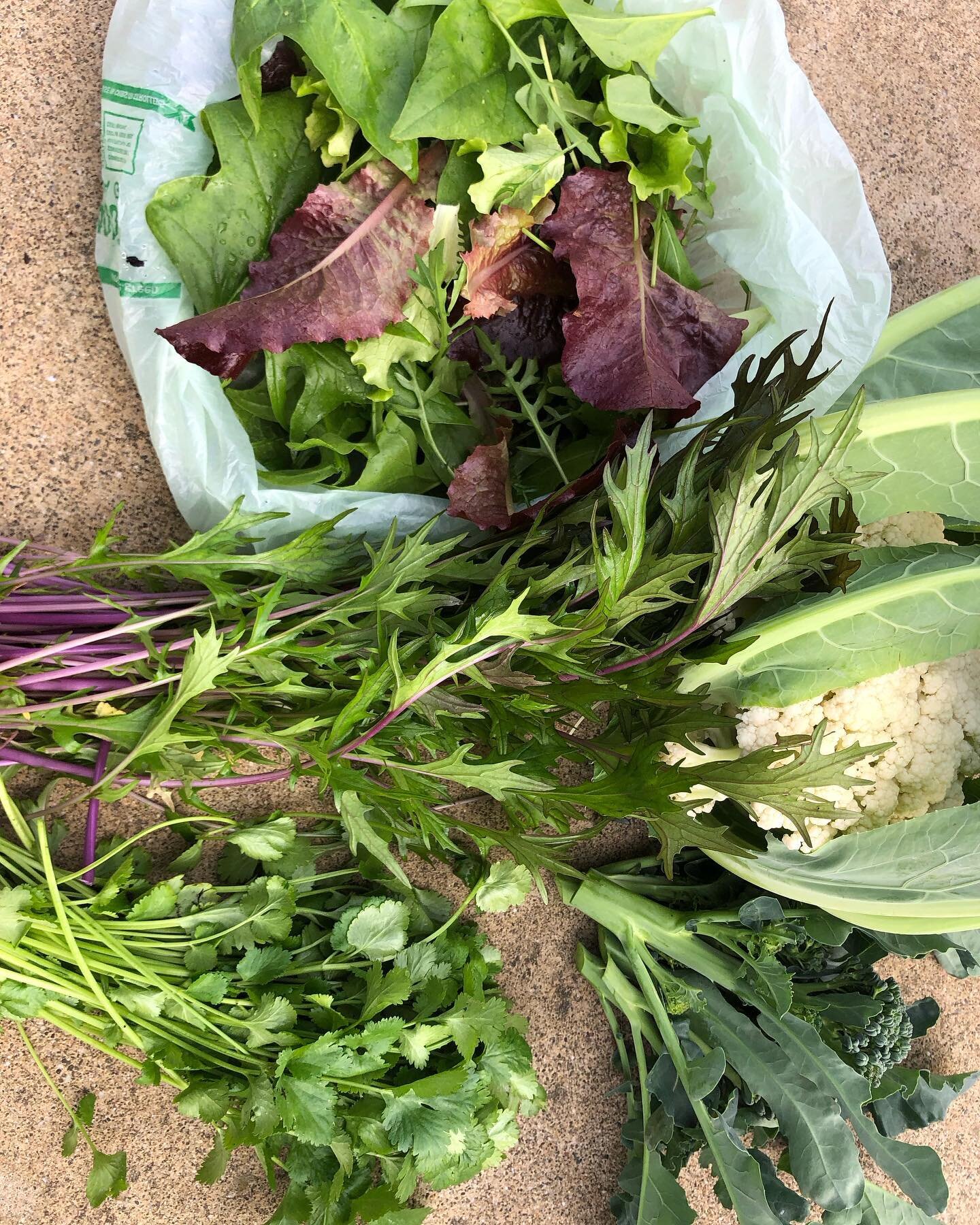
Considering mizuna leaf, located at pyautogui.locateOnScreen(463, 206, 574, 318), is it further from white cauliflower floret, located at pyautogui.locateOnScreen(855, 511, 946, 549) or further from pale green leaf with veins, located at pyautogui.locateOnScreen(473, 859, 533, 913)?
pale green leaf with veins, located at pyautogui.locateOnScreen(473, 859, 533, 913)

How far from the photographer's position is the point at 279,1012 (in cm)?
80

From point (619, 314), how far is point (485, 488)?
0.20 m

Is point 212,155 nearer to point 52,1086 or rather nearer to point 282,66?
→ point 282,66

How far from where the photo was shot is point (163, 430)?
2.72 feet

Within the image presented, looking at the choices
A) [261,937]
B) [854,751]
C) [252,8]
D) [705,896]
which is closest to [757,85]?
[252,8]

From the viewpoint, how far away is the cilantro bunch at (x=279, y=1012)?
784 mm

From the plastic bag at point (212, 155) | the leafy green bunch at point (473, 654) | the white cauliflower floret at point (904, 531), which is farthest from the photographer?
the white cauliflower floret at point (904, 531)

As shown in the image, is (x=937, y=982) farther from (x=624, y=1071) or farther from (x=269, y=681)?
(x=269, y=681)

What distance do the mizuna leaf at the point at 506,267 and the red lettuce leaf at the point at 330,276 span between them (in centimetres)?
5

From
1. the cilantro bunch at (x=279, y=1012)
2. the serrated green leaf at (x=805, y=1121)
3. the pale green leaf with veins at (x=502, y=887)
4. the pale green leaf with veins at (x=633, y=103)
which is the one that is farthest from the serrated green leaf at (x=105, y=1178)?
the pale green leaf with veins at (x=633, y=103)

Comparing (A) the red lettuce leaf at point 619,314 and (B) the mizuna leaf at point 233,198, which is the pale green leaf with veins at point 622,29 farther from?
(B) the mizuna leaf at point 233,198

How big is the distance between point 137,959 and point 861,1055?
0.75 metres

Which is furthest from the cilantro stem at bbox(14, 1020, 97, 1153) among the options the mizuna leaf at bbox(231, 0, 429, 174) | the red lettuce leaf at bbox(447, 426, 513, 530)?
the mizuna leaf at bbox(231, 0, 429, 174)

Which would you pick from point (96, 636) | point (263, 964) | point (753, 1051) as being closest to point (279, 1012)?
point (263, 964)
